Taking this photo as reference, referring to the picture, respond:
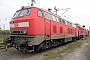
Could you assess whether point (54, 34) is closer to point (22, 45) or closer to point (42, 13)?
point (42, 13)

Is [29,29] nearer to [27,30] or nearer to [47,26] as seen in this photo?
[27,30]

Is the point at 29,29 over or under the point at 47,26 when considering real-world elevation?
under

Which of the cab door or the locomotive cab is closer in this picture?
the locomotive cab

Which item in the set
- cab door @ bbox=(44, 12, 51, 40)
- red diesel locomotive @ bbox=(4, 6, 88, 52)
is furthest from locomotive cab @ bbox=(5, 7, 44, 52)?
cab door @ bbox=(44, 12, 51, 40)

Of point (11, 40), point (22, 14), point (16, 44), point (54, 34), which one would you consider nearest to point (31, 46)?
point (16, 44)

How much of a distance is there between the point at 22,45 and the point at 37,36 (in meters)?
1.08

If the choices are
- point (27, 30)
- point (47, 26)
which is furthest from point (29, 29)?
point (47, 26)

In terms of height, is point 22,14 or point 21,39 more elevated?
point 22,14

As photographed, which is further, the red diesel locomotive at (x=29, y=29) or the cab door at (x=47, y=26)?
the cab door at (x=47, y=26)

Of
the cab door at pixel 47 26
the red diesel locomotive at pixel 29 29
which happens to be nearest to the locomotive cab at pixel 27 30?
the red diesel locomotive at pixel 29 29

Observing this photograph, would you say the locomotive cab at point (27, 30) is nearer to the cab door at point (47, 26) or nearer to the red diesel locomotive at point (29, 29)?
the red diesel locomotive at point (29, 29)

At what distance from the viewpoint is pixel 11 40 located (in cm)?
996

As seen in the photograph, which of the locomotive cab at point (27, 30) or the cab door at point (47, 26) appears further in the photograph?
the cab door at point (47, 26)

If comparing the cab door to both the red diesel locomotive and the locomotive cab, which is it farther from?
the locomotive cab
